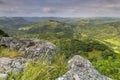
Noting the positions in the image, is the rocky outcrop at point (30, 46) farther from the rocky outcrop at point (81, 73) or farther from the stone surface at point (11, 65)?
the rocky outcrop at point (81, 73)

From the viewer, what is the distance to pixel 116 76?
36.5ft

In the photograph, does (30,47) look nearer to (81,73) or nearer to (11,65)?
(11,65)

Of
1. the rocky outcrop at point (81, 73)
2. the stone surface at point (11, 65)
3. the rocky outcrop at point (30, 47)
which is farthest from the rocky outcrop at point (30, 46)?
the rocky outcrop at point (81, 73)

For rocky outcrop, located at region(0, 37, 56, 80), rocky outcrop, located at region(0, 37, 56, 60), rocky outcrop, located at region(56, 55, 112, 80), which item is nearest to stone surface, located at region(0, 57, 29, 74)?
rocky outcrop, located at region(0, 37, 56, 80)

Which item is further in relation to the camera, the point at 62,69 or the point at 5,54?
the point at 5,54

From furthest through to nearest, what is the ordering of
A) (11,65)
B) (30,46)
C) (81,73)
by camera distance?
(30,46)
(11,65)
(81,73)

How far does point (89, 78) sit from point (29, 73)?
2179 millimetres

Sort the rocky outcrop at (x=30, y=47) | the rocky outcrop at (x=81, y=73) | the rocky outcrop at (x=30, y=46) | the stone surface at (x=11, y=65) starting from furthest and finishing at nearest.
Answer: the rocky outcrop at (x=30, y=46) < the rocky outcrop at (x=30, y=47) < the stone surface at (x=11, y=65) < the rocky outcrop at (x=81, y=73)

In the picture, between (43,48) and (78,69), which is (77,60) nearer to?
(78,69)

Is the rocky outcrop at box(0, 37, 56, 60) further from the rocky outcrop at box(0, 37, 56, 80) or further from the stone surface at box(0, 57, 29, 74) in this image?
the stone surface at box(0, 57, 29, 74)

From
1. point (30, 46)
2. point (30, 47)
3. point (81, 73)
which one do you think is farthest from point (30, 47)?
point (81, 73)

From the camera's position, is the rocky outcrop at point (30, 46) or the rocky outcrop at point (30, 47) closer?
the rocky outcrop at point (30, 47)

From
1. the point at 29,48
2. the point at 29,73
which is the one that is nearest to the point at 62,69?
the point at 29,73

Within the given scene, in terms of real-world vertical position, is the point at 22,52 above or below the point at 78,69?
below
